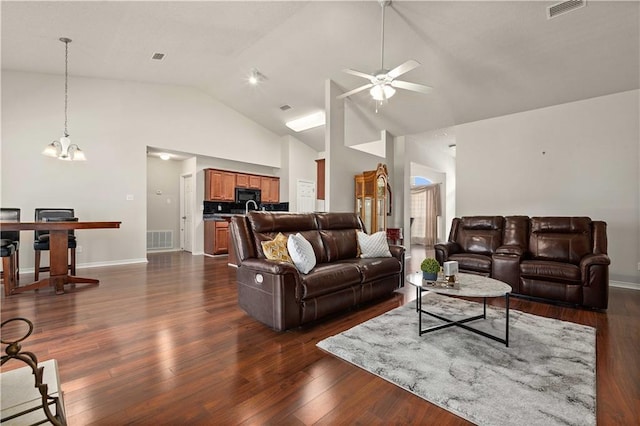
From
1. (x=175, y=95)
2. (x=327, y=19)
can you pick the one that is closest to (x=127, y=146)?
(x=175, y=95)

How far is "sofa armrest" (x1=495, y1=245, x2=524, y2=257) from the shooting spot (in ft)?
12.7

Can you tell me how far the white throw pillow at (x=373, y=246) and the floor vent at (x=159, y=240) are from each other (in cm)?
601

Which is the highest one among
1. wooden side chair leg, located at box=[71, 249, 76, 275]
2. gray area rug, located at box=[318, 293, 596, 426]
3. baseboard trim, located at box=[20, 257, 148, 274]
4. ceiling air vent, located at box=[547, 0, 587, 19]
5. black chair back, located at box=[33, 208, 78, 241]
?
ceiling air vent, located at box=[547, 0, 587, 19]

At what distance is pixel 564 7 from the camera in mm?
3229

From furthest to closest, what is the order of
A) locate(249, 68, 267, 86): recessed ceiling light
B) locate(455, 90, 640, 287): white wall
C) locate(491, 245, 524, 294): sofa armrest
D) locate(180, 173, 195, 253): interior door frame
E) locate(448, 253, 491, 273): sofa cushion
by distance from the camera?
locate(180, 173, 195, 253): interior door frame → locate(249, 68, 267, 86): recessed ceiling light → locate(455, 90, 640, 287): white wall → locate(448, 253, 491, 273): sofa cushion → locate(491, 245, 524, 294): sofa armrest

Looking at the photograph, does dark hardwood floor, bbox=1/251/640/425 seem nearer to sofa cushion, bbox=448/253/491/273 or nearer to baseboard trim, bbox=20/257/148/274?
sofa cushion, bbox=448/253/491/273

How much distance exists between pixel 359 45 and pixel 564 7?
244cm

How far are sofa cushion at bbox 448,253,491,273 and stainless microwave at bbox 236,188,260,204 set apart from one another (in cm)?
547

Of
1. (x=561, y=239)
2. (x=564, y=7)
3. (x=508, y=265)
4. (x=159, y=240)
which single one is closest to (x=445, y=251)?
(x=508, y=265)

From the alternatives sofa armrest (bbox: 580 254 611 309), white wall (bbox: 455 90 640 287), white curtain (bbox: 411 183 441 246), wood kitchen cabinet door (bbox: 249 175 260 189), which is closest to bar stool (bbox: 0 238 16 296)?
wood kitchen cabinet door (bbox: 249 175 260 189)

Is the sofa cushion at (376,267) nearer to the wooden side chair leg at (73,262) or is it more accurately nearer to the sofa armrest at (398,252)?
the sofa armrest at (398,252)

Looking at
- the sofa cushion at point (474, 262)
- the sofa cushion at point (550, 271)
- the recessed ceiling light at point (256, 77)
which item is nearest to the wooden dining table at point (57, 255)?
the recessed ceiling light at point (256, 77)

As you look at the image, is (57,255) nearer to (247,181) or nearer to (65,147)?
(65,147)

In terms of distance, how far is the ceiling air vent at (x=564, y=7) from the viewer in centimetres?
317
